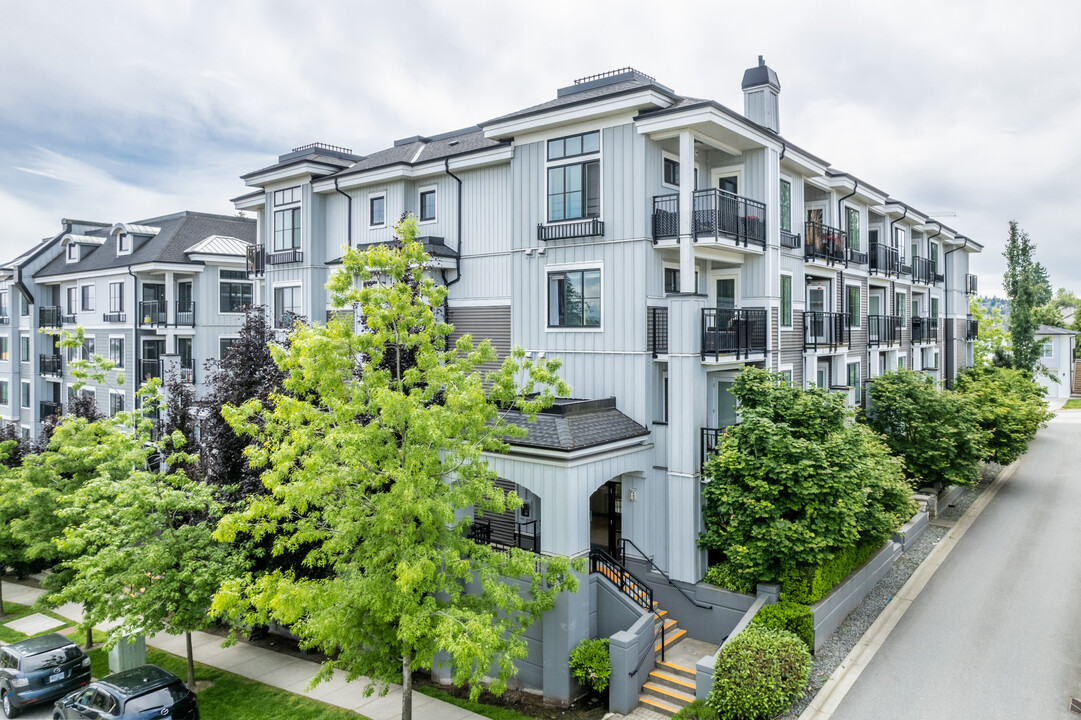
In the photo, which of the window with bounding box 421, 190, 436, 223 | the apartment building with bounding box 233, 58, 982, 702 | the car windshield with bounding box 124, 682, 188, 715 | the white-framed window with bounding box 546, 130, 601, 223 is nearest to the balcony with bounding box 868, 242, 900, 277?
the apartment building with bounding box 233, 58, 982, 702

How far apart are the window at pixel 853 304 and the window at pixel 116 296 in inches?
1360

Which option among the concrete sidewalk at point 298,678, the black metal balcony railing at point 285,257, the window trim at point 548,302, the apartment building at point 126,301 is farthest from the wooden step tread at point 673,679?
the apartment building at point 126,301

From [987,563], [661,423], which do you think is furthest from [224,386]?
[987,563]

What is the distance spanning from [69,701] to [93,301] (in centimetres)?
2686

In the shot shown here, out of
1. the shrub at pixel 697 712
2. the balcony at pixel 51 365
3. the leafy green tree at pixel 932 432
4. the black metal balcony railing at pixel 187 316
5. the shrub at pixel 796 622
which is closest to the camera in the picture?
the shrub at pixel 697 712

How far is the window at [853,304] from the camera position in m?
29.3

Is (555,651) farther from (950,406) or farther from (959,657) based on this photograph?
(950,406)

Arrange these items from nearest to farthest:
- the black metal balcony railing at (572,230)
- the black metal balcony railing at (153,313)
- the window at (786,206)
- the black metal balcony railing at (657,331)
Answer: the black metal balcony railing at (657,331) < the black metal balcony railing at (572,230) < the window at (786,206) < the black metal balcony railing at (153,313)

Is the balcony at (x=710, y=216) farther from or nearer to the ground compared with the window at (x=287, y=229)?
nearer to the ground

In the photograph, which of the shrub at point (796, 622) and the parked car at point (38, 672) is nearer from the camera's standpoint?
the shrub at point (796, 622)

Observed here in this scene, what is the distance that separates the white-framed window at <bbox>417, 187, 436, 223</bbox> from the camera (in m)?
24.9

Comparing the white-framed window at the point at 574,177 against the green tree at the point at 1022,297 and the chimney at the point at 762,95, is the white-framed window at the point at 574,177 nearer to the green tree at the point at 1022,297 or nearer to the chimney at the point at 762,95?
the chimney at the point at 762,95

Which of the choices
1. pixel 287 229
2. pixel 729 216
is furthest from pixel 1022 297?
pixel 287 229

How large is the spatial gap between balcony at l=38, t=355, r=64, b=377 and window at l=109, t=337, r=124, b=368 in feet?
22.4
